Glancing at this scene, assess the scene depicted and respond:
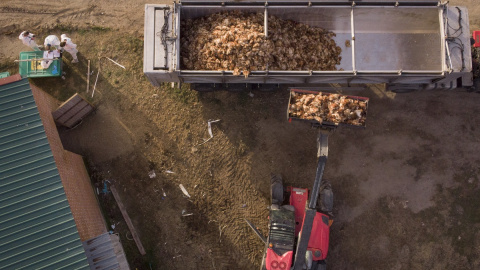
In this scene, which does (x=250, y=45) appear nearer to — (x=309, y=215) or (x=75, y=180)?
(x=309, y=215)

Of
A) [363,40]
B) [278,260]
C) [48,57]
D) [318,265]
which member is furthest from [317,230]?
[48,57]

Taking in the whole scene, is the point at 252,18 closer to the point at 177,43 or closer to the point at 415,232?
the point at 177,43

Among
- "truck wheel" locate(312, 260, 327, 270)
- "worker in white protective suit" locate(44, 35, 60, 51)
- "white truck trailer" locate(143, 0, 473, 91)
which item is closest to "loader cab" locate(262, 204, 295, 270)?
"truck wheel" locate(312, 260, 327, 270)

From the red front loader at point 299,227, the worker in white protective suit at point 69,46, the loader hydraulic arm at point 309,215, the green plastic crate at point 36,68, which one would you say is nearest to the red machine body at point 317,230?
the red front loader at point 299,227

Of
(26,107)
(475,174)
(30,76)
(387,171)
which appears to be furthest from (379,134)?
(30,76)

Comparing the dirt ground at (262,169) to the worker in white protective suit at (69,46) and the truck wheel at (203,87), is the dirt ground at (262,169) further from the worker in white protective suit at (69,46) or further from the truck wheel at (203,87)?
the worker in white protective suit at (69,46)

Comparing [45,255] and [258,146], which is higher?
[258,146]
